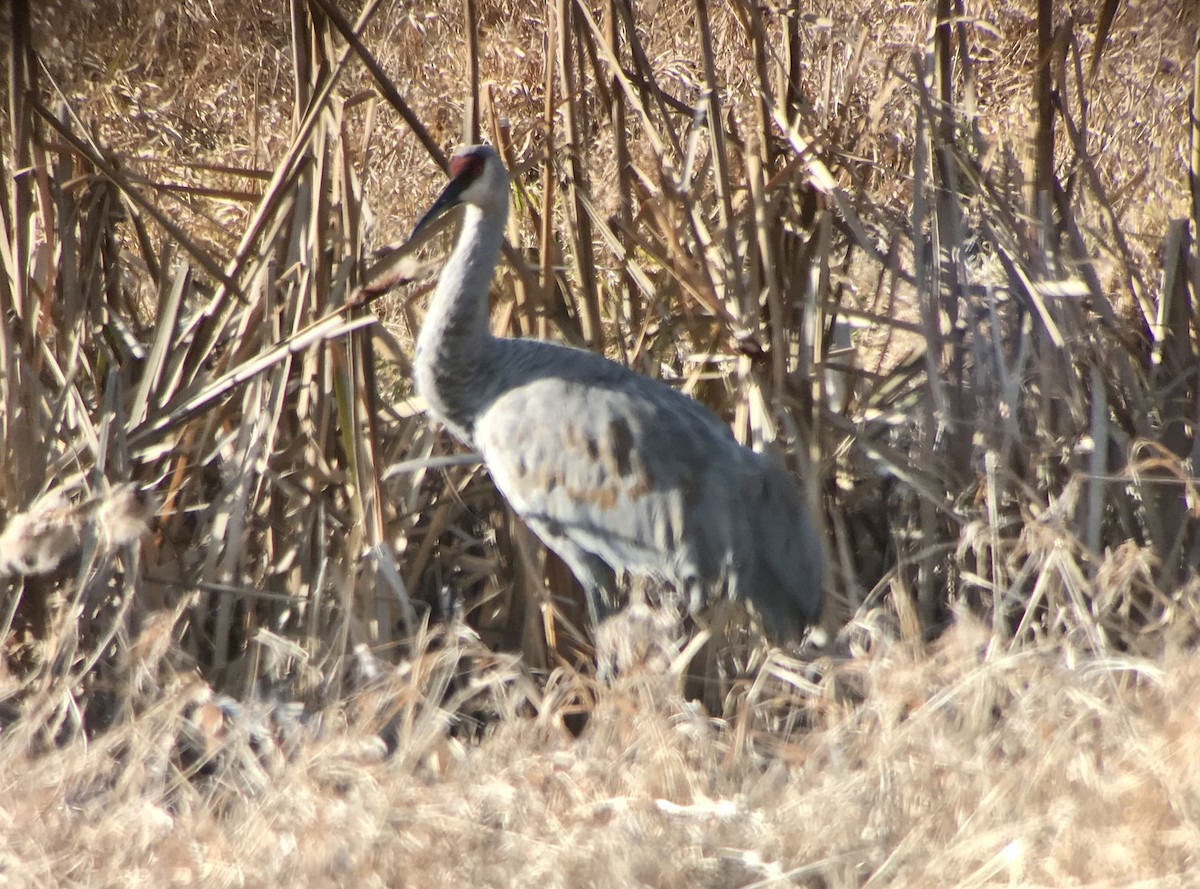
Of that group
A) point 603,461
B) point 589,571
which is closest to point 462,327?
point 603,461

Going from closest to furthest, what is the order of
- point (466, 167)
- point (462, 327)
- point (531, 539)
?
point (466, 167) → point (462, 327) → point (531, 539)

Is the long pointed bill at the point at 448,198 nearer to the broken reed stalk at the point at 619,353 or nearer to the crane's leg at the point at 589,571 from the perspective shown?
the broken reed stalk at the point at 619,353

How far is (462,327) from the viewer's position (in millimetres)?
3385

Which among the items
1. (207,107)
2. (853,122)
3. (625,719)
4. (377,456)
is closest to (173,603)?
(377,456)

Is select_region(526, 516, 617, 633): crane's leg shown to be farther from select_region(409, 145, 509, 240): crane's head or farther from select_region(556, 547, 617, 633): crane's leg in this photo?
select_region(409, 145, 509, 240): crane's head

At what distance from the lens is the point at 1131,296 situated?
11.9ft

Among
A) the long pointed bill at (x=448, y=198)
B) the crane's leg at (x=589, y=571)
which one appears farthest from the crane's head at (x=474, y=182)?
the crane's leg at (x=589, y=571)

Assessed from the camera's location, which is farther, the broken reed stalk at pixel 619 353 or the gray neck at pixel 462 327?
the gray neck at pixel 462 327

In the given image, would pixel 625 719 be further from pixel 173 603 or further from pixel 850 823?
pixel 173 603

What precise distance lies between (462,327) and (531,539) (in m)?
0.55

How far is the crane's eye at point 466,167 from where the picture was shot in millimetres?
3273

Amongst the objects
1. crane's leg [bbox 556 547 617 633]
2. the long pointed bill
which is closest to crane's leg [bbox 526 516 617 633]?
crane's leg [bbox 556 547 617 633]

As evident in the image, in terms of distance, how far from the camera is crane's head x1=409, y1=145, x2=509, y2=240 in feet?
10.8

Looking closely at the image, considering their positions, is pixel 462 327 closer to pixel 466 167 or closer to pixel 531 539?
pixel 466 167
